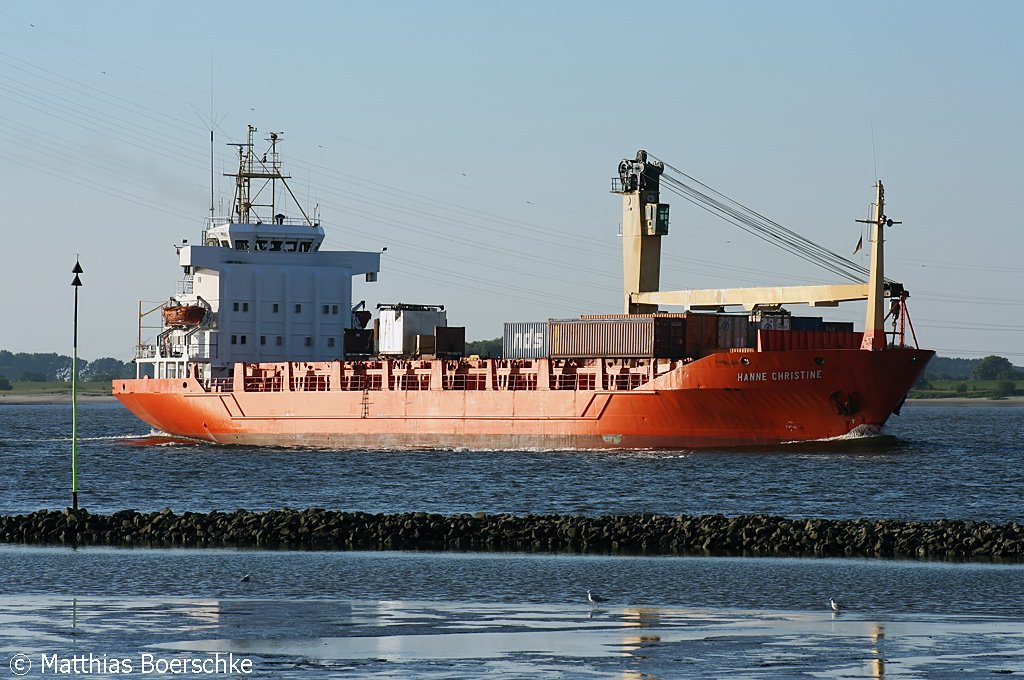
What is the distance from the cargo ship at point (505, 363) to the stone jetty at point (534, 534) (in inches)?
851

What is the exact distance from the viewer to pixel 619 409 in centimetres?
4891

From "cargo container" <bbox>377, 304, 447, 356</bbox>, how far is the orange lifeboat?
7.86 metres

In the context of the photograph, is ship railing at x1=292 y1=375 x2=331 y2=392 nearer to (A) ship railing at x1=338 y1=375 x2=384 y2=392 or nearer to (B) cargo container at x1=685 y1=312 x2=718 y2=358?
(A) ship railing at x1=338 y1=375 x2=384 y2=392

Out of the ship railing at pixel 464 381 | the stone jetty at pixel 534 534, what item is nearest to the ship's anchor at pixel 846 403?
the ship railing at pixel 464 381

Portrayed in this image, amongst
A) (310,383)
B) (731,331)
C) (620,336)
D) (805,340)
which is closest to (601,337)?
(620,336)

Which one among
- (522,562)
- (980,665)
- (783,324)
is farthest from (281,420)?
(980,665)

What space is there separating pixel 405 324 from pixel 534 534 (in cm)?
3738

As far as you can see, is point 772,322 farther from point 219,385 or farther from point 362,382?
point 219,385

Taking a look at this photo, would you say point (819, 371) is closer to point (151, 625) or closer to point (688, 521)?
point (688, 521)

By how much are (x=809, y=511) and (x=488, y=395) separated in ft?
77.7

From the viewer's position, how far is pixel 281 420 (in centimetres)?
5831

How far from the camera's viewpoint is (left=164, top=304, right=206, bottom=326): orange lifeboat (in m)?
62.0

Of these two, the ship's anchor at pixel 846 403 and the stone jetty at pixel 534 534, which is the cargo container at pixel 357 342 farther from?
the stone jetty at pixel 534 534

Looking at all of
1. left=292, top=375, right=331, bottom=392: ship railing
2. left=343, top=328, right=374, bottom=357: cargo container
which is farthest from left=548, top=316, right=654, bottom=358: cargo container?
left=343, top=328, right=374, bottom=357: cargo container
